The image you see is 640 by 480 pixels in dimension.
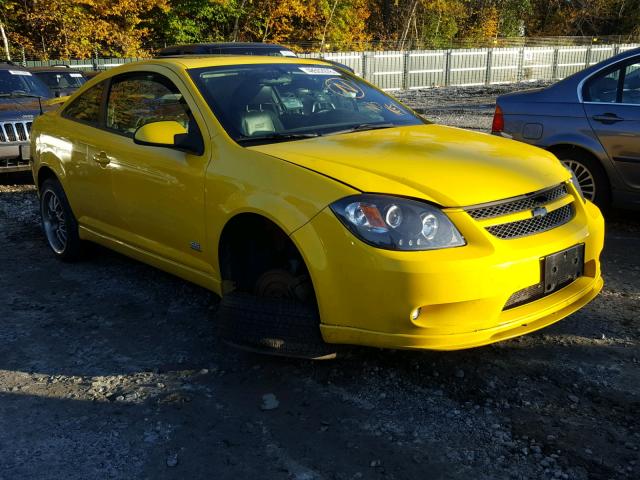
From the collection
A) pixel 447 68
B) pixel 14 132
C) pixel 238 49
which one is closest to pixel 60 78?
pixel 238 49

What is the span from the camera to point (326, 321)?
313cm

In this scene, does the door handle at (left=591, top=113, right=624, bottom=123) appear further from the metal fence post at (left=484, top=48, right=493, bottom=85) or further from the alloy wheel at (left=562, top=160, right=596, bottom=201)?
the metal fence post at (left=484, top=48, right=493, bottom=85)

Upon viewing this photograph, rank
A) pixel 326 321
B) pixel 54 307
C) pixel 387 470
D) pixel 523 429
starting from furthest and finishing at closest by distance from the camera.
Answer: pixel 54 307
pixel 326 321
pixel 523 429
pixel 387 470

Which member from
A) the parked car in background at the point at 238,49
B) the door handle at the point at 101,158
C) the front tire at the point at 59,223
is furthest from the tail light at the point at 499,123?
the parked car in background at the point at 238,49

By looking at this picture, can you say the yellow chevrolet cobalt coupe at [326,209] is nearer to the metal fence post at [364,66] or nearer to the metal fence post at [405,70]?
the metal fence post at [364,66]

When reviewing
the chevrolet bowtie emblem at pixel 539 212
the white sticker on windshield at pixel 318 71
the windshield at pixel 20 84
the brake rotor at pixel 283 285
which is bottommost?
the brake rotor at pixel 283 285

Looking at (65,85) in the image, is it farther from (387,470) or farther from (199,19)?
(199,19)

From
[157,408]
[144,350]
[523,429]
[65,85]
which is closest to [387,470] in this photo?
[523,429]

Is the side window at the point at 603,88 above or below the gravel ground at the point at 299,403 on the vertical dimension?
above

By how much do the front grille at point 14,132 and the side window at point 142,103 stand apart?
15.2ft

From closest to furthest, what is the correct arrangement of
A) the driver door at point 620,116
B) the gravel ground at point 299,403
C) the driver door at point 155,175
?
1. the gravel ground at point 299,403
2. the driver door at point 155,175
3. the driver door at point 620,116

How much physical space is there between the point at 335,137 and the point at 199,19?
29.4 metres

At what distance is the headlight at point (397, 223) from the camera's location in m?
2.93

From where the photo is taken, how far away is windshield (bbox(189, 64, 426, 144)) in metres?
3.85
